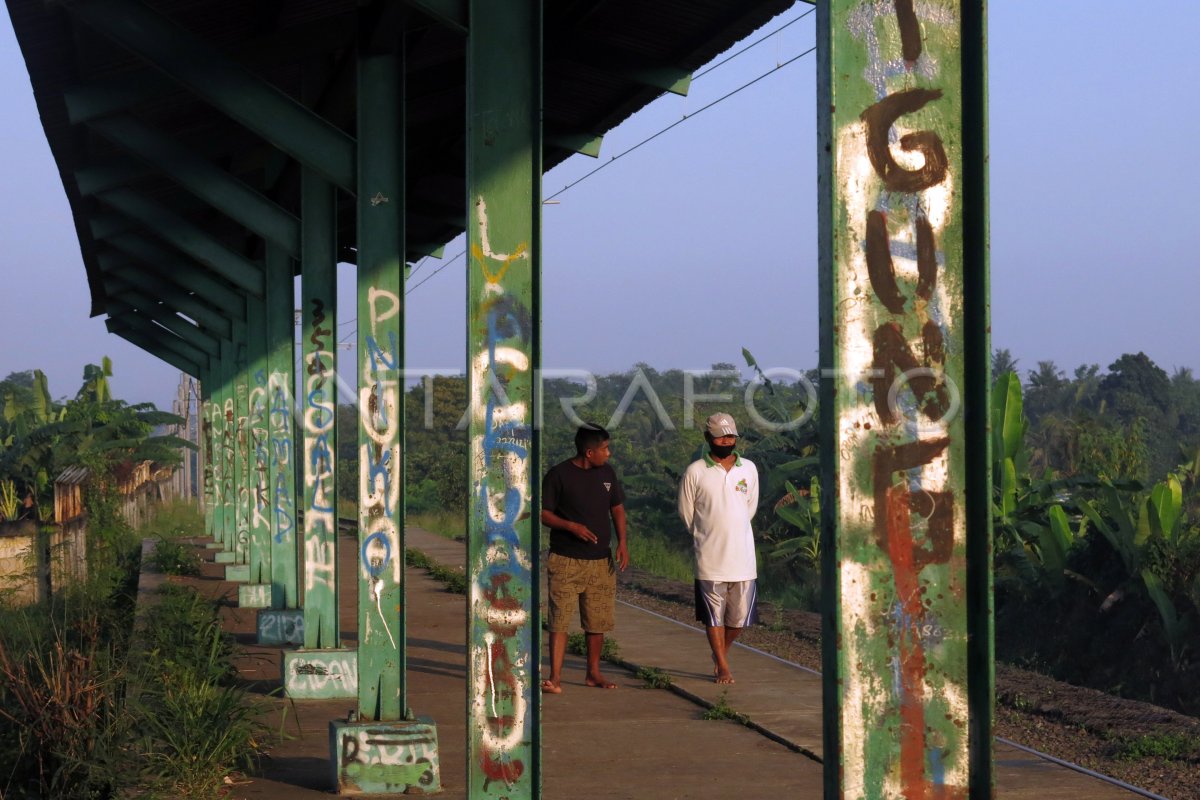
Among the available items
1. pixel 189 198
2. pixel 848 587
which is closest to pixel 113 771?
pixel 848 587

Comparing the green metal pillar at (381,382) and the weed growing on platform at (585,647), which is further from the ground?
the green metal pillar at (381,382)

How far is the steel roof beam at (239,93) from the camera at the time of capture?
7098 mm

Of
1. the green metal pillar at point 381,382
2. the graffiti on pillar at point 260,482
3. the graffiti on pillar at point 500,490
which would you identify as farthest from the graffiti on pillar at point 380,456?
the graffiti on pillar at point 260,482

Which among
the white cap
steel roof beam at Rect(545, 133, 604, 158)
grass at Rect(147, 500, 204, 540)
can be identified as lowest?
grass at Rect(147, 500, 204, 540)

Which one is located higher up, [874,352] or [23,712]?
[874,352]

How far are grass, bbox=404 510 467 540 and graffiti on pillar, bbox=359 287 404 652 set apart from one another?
2052cm

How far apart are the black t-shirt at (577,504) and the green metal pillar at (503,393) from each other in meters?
3.90

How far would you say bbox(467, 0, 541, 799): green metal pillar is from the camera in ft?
17.2

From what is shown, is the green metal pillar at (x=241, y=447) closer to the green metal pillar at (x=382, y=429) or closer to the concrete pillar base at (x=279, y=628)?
the concrete pillar base at (x=279, y=628)

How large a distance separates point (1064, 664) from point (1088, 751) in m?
7.59

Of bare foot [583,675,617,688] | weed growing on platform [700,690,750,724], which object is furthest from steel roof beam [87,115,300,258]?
weed growing on platform [700,690,750,724]

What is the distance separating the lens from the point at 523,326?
543cm

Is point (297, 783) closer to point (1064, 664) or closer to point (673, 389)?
point (1064, 664)

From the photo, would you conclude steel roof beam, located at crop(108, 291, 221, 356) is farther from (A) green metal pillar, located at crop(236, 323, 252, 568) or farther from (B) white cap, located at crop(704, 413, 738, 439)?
(B) white cap, located at crop(704, 413, 738, 439)
